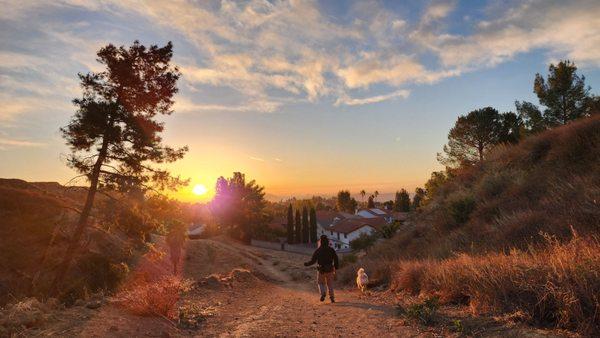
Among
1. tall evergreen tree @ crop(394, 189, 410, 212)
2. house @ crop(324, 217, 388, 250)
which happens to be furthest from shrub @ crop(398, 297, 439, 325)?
tall evergreen tree @ crop(394, 189, 410, 212)

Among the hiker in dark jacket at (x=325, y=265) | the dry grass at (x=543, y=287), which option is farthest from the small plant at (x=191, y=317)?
the dry grass at (x=543, y=287)

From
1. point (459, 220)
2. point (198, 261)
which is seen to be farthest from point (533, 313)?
point (198, 261)

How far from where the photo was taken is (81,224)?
15.4m

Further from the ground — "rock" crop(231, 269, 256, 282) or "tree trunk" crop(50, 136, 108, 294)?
"tree trunk" crop(50, 136, 108, 294)

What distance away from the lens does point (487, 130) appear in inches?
1549

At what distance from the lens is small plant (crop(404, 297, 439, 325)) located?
654cm

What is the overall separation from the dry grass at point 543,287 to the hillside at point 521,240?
16 millimetres

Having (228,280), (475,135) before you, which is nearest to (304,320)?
(228,280)

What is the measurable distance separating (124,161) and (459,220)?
1737 centimetres

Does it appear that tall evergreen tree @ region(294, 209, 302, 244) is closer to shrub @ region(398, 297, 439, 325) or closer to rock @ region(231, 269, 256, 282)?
rock @ region(231, 269, 256, 282)

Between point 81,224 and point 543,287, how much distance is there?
16580mm

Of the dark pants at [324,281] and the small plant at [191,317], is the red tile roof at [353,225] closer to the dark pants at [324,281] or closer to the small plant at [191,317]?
the dark pants at [324,281]

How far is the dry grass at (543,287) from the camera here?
4.83 metres

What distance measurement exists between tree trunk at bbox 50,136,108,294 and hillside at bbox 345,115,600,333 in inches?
499
